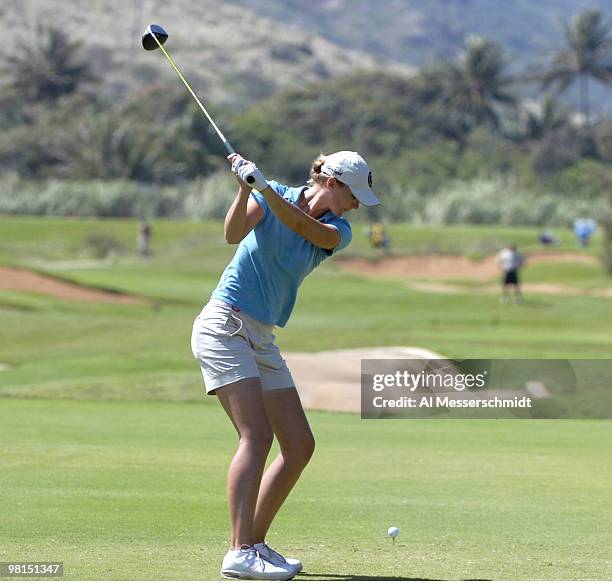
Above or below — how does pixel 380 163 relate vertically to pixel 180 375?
above

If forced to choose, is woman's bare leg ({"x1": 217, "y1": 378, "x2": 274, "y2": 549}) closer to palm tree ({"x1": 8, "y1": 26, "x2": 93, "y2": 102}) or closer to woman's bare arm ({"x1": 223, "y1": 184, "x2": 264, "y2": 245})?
woman's bare arm ({"x1": 223, "y1": 184, "x2": 264, "y2": 245})

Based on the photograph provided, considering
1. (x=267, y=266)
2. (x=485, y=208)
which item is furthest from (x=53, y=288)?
(x=485, y=208)

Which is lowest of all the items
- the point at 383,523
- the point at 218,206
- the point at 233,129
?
the point at 383,523

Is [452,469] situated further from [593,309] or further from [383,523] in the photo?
[593,309]

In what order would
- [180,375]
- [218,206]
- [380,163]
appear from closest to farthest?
[180,375], [218,206], [380,163]

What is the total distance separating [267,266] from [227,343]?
1.26ft

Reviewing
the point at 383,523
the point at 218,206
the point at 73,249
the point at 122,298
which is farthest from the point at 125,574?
the point at 218,206

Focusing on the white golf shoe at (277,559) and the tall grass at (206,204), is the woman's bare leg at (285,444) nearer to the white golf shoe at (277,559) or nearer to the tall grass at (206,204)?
the white golf shoe at (277,559)

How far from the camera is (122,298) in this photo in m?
36.0

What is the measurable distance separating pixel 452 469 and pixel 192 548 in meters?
3.69

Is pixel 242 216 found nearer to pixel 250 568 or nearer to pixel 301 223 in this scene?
pixel 301 223

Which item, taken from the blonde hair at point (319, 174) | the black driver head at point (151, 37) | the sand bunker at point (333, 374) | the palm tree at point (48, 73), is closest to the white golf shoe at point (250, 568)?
the blonde hair at point (319, 174)

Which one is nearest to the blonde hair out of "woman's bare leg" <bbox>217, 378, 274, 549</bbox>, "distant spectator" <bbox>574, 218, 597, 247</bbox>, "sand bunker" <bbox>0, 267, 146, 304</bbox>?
"woman's bare leg" <bbox>217, 378, 274, 549</bbox>

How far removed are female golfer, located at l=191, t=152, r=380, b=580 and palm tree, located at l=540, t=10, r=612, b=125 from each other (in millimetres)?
126815
